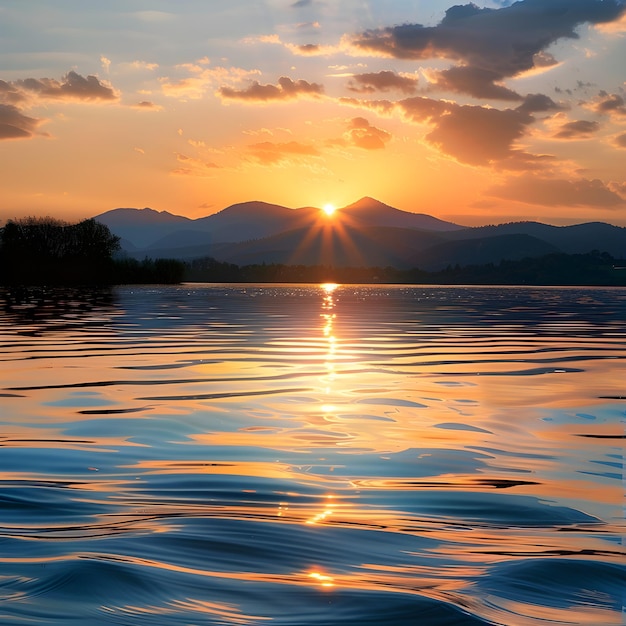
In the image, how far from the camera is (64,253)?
620 feet

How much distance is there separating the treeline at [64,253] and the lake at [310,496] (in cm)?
16512

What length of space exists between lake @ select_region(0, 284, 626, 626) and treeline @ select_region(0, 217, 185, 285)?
165115mm

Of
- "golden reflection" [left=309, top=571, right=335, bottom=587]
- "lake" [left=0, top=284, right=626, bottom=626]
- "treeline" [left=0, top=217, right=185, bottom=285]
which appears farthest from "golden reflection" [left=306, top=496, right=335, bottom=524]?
"treeline" [left=0, top=217, right=185, bottom=285]

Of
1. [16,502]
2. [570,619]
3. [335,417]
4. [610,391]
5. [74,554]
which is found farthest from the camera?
[610,391]

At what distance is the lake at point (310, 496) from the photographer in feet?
22.7

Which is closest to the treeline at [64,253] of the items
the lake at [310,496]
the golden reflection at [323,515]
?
the lake at [310,496]

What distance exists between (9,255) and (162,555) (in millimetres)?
180410

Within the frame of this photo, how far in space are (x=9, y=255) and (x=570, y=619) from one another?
599 ft

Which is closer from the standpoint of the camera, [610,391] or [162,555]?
[162,555]

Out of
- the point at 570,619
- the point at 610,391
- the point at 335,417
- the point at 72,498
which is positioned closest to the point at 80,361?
the point at 335,417

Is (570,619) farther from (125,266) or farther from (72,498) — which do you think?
(125,266)

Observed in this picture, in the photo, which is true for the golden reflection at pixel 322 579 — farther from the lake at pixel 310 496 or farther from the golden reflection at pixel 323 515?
the golden reflection at pixel 323 515

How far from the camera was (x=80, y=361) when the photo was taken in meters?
27.4

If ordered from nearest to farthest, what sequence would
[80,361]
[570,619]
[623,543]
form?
[570,619] → [623,543] → [80,361]
